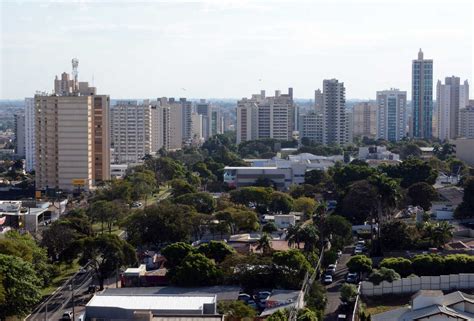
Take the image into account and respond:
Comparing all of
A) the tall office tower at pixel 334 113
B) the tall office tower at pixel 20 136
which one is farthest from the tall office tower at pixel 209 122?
the tall office tower at pixel 20 136

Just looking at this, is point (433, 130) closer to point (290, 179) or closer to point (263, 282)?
point (290, 179)

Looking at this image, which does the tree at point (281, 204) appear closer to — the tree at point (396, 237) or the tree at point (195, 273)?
the tree at point (396, 237)

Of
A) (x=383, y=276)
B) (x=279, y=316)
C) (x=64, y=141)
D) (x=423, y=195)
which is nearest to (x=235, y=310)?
(x=279, y=316)

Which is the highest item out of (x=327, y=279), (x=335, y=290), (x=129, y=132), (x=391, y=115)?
(x=391, y=115)

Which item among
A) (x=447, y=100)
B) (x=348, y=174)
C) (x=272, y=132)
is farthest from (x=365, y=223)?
(x=447, y=100)

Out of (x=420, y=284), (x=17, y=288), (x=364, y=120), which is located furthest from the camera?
(x=364, y=120)

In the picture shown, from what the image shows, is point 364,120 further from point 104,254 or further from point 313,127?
point 104,254

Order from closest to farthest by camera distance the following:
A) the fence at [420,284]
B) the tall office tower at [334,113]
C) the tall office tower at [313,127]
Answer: the fence at [420,284], the tall office tower at [334,113], the tall office tower at [313,127]
